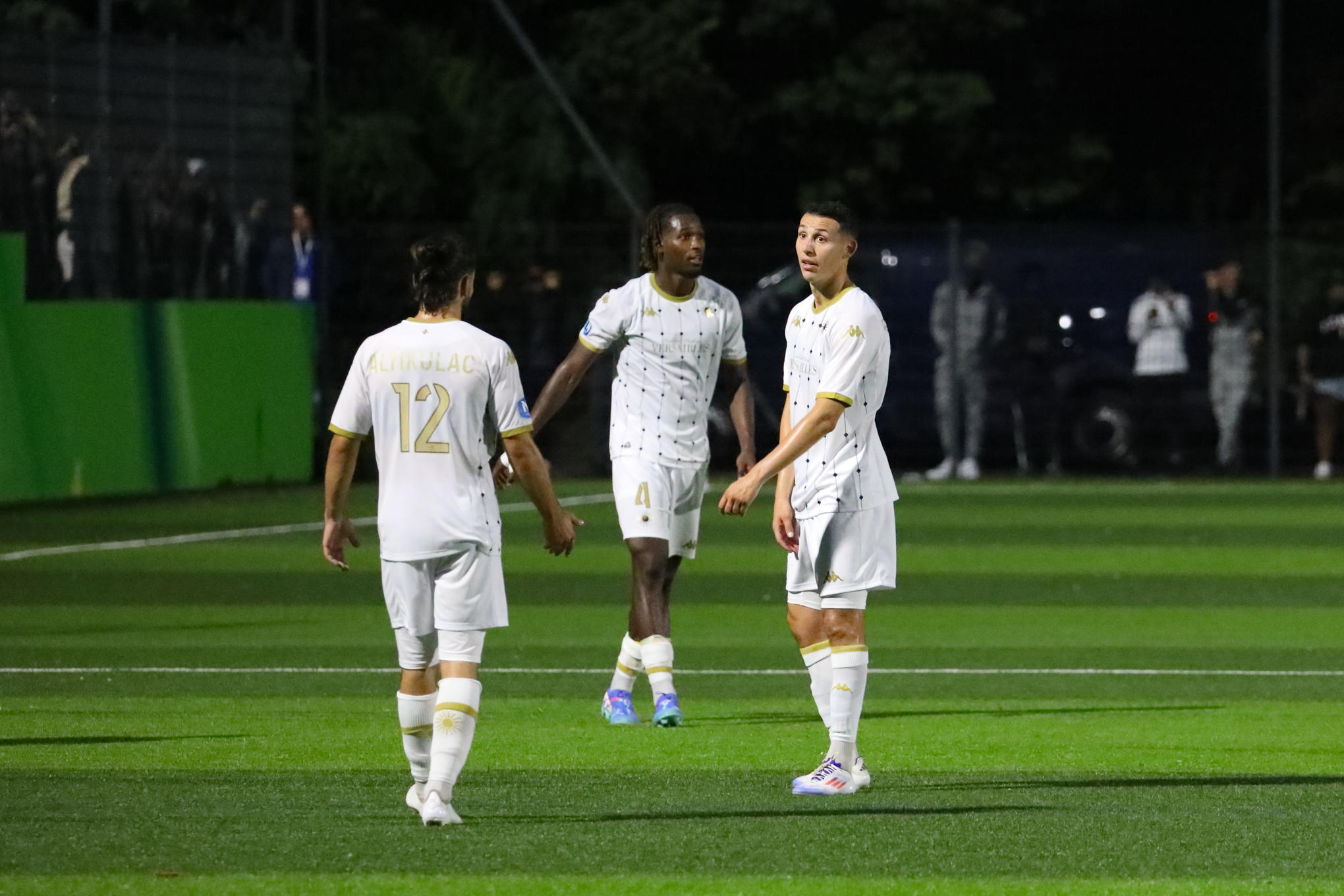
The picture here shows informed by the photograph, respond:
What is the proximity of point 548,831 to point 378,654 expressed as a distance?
507 centimetres

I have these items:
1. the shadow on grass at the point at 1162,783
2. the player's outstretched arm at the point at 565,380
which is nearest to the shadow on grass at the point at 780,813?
the shadow on grass at the point at 1162,783

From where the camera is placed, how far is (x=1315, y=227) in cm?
2677

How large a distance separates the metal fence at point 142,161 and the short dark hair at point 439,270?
1376 cm

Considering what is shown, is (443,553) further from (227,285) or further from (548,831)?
(227,285)

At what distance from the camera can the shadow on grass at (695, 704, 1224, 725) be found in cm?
1005

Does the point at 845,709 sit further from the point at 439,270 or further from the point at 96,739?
the point at 96,739

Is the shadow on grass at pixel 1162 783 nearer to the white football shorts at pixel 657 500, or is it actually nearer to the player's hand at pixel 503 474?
the player's hand at pixel 503 474

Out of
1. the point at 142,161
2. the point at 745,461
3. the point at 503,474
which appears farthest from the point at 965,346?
the point at 503,474

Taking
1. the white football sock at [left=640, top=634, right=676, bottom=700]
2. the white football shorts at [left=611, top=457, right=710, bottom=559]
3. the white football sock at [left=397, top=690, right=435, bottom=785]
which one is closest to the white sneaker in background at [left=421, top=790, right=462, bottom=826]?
the white football sock at [left=397, top=690, right=435, bottom=785]

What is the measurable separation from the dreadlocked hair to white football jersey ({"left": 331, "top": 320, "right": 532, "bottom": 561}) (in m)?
2.88

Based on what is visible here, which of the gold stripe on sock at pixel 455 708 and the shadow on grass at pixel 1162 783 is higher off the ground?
the gold stripe on sock at pixel 455 708

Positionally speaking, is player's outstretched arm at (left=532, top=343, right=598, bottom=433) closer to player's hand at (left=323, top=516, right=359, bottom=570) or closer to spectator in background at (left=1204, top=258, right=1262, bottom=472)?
player's hand at (left=323, top=516, right=359, bottom=570)

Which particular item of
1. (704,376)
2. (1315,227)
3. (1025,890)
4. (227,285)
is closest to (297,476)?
(227,285)

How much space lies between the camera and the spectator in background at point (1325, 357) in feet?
86.6
